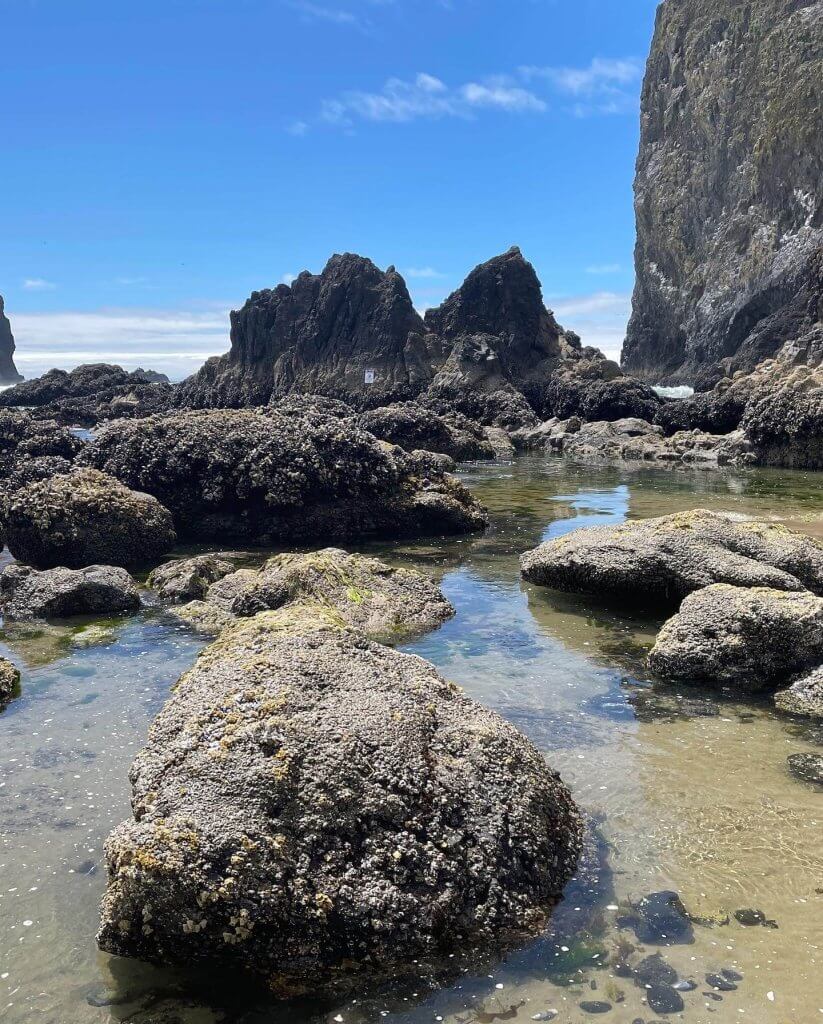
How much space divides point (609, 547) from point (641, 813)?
4.91 m

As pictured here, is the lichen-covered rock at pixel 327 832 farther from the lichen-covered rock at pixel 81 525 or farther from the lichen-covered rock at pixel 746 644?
the lichen-covered rock at pixel 81 525

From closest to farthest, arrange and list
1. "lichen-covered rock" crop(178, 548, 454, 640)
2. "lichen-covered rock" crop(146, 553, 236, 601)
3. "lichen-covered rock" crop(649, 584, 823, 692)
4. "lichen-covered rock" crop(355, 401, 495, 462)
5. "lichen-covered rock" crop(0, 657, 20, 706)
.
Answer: "lichen-covered rock" crop(0, 657, 20, 706), "lichen-covered rock" crop(649, 584, 823, 692), "lichen-covered rock" crop(178, 548, 454, 640), "lichen-covered rock" crop(146, 553, 236, 601), "lichen-covered rock" crop(355, 401, 495, 462)

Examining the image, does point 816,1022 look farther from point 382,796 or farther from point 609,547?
point 609,547

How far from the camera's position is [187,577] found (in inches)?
403

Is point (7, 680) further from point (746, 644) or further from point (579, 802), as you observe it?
point (746, 644)

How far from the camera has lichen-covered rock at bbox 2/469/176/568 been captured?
40.7 feet

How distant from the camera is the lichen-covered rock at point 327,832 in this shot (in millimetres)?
3625

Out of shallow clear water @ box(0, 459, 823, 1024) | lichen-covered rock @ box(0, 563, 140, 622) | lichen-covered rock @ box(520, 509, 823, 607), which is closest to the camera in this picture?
shallow clear water @ box(0, 459, 823, 1024)

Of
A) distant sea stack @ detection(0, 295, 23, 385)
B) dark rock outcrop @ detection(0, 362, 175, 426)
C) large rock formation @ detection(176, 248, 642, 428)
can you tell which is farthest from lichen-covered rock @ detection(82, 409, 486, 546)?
distant sea stack @ detection(0, 295, 23, 385)

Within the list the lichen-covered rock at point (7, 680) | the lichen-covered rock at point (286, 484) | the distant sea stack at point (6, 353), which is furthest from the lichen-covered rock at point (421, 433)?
the distant sea stack at point (6, 353)

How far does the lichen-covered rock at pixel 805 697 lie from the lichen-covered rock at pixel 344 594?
11.8 feet

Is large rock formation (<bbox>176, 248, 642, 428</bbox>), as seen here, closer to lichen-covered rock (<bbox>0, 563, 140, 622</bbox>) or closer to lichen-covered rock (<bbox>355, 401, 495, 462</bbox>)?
lichen-covered rock (<bbox>355, 401, 495, 462</bbox>)

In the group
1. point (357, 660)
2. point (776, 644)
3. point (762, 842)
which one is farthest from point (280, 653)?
point (776, 644)

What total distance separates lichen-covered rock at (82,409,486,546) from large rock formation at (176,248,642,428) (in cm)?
3042
